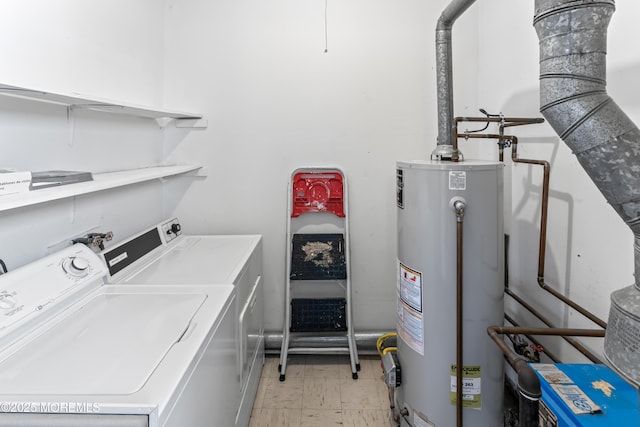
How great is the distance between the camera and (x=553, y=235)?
5.69 feet

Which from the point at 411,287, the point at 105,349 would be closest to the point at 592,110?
the point at 411,287

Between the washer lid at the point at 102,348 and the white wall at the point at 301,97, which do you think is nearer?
the washer lid at the point at 102,348

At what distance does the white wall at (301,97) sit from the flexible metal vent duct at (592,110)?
147 centimetres

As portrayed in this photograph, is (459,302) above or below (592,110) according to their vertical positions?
below

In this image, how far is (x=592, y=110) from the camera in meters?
0.95

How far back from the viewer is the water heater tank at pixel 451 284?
149 cm

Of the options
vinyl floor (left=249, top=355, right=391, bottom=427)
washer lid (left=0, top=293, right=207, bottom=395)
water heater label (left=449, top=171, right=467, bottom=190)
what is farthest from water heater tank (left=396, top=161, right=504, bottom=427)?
washer lid (left=0, top=293, right=207, bottom=395)

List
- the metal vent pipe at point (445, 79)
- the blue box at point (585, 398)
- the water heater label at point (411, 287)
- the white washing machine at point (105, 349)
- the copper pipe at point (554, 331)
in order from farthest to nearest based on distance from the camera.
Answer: the metal vent pipe at point (445, 79) < the water heater label at point (411, 287) < the copper pipe at point (554, 331) < the blue box at point (585, 398) < the white washing machine at point (105, 349)

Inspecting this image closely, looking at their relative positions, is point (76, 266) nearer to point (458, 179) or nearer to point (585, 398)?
point (458, 179)

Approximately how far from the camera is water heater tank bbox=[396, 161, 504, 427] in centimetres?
149

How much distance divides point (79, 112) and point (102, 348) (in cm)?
116

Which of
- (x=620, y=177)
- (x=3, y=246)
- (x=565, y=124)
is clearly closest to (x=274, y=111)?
(x=3, y=246)

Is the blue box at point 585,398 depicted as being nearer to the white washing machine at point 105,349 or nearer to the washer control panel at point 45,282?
the white washing machine at point 105,349

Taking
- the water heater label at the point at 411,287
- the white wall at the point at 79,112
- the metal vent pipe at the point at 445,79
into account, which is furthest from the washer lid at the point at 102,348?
the metal vent pipe at the point at 445,79
